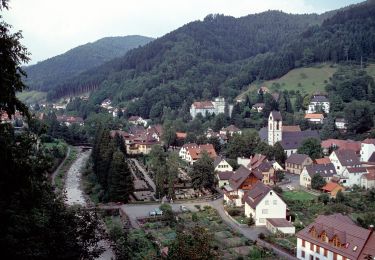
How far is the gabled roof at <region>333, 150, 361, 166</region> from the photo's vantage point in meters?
43.2

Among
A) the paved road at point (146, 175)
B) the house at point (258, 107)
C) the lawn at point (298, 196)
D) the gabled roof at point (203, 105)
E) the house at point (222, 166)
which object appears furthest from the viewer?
the gabled roof at point (203, 105)

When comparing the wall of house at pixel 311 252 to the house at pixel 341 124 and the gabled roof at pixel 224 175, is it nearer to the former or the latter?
the gabled roof at pixel 224 175

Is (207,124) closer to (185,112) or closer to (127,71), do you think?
(185,112)

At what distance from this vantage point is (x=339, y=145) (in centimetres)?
5350

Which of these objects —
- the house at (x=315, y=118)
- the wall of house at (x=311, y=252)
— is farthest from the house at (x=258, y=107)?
the wall of house at (x=311, y=252)

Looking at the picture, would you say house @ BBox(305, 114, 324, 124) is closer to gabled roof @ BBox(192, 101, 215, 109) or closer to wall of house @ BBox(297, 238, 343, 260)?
gabled roof @ BBox(192, 101, 215, 109)

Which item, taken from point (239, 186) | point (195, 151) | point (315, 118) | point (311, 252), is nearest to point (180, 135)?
point (195, 151)

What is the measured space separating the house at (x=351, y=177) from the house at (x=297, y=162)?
5.70 metres

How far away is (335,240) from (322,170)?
2117 centimetres

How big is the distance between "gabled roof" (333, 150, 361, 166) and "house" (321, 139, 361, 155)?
5.74 meters

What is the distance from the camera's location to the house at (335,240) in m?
20.7

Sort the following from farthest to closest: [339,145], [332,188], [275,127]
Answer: [275,127] < [339,145] < [332,188]

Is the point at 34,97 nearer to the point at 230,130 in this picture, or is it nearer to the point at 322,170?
the point at 230,130

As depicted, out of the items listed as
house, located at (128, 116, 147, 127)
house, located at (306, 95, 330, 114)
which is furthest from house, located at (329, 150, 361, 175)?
house, located at (128, 116, 147, 127)
